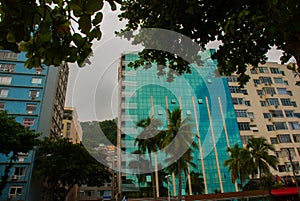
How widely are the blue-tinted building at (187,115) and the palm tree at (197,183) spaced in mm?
578

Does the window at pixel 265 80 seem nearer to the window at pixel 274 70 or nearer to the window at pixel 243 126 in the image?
the window at pixel 274 70

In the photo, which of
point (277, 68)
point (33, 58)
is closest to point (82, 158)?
point (33, 58)

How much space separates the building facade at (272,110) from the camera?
127ft

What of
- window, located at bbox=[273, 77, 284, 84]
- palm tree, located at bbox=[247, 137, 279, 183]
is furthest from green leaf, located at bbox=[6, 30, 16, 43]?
window, located at bbox=[273, 77, 284, 84]

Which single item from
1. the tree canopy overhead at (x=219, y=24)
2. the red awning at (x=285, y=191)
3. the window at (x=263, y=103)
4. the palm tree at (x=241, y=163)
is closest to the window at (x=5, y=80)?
the tree canopy overhead at (x=219, y=24)

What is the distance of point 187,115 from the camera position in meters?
44.5

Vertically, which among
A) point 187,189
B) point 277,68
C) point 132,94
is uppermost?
point 277,68

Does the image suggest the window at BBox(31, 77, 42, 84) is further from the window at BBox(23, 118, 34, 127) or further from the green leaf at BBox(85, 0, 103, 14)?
the green leaf at BBox(85, 0, 103, 14)

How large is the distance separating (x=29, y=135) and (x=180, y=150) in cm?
1654

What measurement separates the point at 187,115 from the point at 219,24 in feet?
131

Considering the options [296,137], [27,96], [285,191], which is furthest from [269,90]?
[27,96]

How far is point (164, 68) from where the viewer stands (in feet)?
21.1

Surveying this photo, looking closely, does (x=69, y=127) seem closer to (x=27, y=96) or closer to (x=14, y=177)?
(x=27, y=96)

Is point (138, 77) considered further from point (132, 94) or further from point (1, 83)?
point (1, 83)
